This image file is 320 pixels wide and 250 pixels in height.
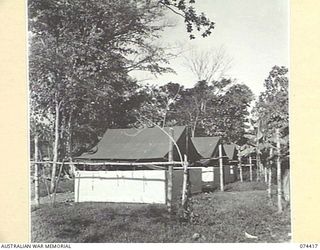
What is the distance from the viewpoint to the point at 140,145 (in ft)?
7.43

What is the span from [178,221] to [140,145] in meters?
0.37

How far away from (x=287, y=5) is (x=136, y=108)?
78 centimetres

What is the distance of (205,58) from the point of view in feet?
7.38

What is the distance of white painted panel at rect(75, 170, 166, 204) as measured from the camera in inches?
88.7

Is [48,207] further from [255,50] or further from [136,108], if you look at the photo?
[255,50]

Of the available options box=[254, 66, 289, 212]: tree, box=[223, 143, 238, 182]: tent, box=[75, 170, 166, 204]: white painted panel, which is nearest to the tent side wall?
box=[75, 170, 166, 204]: white painted panel

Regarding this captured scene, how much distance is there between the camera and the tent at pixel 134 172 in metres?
2.25

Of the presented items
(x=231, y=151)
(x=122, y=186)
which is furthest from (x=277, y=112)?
(x=122, y=186)

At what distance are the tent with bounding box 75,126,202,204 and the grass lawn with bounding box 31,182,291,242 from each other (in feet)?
0.15

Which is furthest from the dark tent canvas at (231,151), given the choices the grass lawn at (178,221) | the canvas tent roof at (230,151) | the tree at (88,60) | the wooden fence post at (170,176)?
the tree at (88,60)

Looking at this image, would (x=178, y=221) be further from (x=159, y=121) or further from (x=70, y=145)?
(x=70, y=145)

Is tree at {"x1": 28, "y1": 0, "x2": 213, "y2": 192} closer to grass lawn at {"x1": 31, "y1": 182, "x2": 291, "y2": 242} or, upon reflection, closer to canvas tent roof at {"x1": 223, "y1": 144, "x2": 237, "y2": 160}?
grass lawn at {"x1": 31, "y1": 182, "x2": 291, "y2": 242}

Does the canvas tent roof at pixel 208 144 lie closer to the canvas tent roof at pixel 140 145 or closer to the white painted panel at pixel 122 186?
the canvas tent roof at pixel 140 145

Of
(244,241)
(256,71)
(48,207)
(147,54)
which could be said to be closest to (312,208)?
(244,241)
